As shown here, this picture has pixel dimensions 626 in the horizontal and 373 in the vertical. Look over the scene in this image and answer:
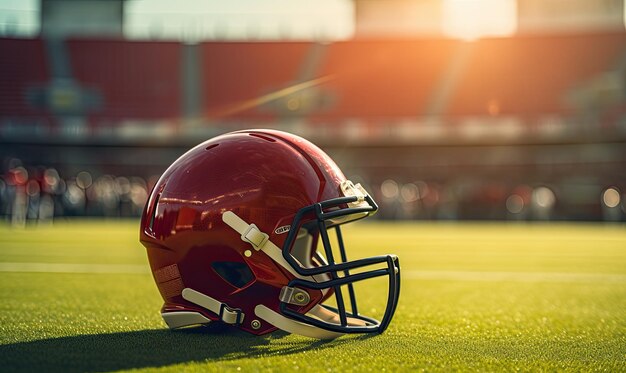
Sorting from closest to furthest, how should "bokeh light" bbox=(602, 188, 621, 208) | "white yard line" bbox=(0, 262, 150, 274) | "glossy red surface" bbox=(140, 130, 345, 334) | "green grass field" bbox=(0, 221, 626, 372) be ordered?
"green grass field" bbox=(0, 221, 626, 372), "glossy red surface" bbox=(140, 130, 345, 334), "white yard line" bbox=(0, 262, 150, 274), "bokeh light" bbox=(602, 188, 621, 208)

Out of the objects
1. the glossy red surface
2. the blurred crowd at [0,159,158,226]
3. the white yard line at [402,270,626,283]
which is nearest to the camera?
the glossy red surface

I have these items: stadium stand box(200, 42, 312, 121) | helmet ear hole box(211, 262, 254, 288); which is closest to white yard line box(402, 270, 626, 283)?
helmet ear hole box(211, 262, 254, 288)

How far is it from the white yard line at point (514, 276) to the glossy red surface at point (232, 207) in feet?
9.74

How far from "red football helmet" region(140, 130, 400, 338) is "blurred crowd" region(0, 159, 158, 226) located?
15.6 metres

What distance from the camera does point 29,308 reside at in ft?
11.3

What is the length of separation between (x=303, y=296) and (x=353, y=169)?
23226 mm

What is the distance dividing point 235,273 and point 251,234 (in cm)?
26

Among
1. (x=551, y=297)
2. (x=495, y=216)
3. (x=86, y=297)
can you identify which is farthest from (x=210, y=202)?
(x=495, y=216)

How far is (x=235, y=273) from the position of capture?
2668 mm

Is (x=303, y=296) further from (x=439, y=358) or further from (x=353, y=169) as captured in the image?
(x=353, y=169)

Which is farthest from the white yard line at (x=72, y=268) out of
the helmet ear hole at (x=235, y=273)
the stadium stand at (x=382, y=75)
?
the stadium stand at (x=382, y=75)

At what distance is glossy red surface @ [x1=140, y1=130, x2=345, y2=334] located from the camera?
8.25ft

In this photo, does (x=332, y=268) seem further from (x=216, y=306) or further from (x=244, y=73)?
(x=244, y=73)

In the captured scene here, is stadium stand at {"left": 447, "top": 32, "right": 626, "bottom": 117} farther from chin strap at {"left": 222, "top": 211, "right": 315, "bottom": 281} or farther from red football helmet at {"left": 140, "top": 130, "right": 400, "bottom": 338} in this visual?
chin strap at {"left": 222, "top": 211, "right": 315, "bottom": 281}
